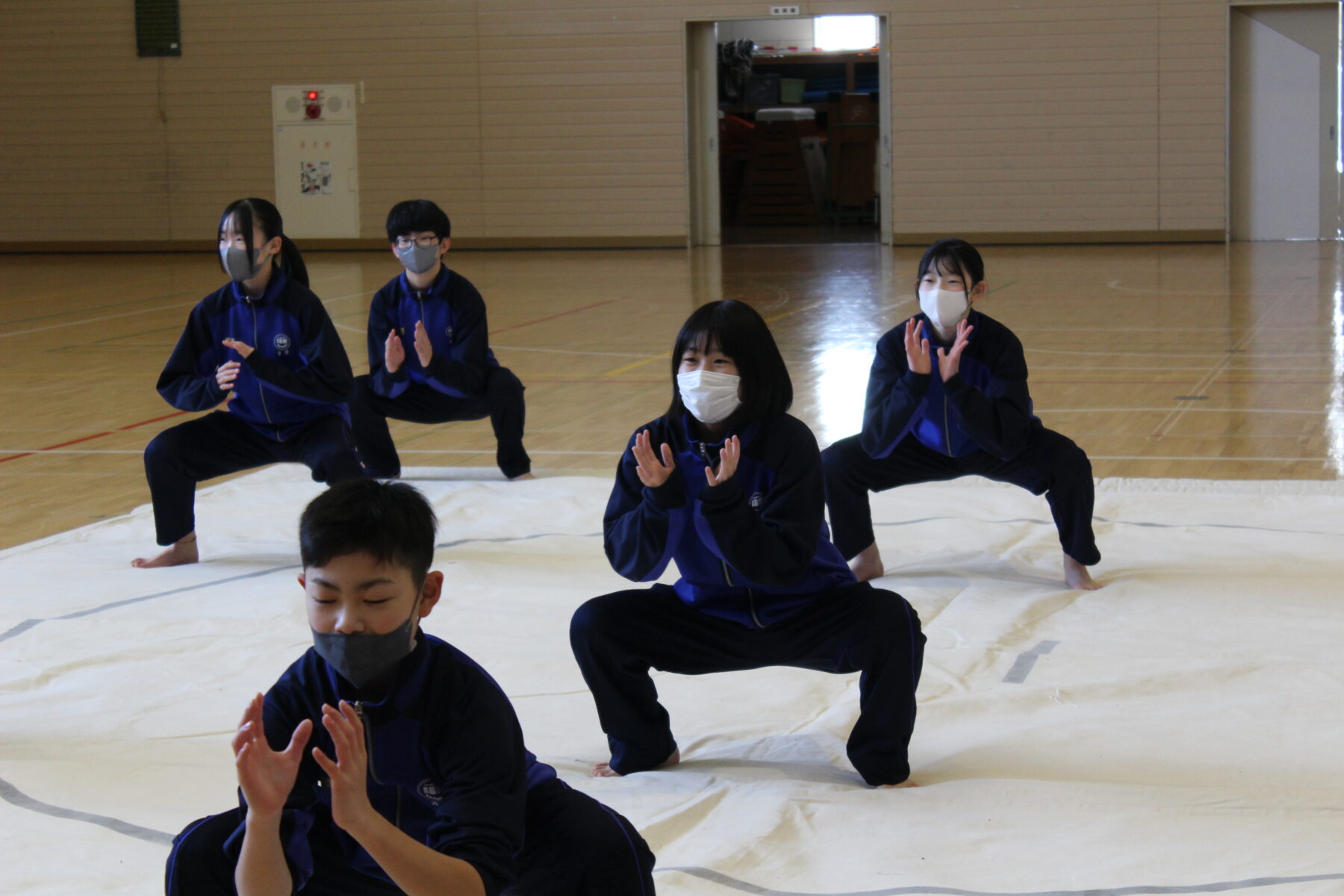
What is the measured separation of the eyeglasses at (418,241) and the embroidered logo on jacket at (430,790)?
347 cm

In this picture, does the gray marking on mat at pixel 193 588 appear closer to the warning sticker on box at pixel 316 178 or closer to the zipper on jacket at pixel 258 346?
the zipper on jacket at pixel 258 346

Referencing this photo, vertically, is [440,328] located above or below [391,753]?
above

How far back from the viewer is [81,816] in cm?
237

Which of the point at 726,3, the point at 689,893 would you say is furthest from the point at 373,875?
the point at 726,3

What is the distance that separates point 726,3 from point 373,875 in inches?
602

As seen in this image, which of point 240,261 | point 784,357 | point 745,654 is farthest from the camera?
point 784,357

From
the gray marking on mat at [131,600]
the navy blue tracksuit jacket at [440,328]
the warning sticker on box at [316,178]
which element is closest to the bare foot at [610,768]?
the gray marking on mat at [131,600]

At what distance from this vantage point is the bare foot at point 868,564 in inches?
152

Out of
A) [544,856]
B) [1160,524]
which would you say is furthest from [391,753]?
[1160,524]

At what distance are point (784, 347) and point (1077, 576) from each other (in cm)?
477

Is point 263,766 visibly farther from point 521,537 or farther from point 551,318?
point 551,318

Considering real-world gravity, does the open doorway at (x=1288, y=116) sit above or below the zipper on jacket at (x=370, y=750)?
above

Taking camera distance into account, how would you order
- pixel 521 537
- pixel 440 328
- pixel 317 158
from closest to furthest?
pixel 521 537, pixel 440 328, pixel 317 158

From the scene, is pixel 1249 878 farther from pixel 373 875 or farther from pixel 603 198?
pixel 603 198
